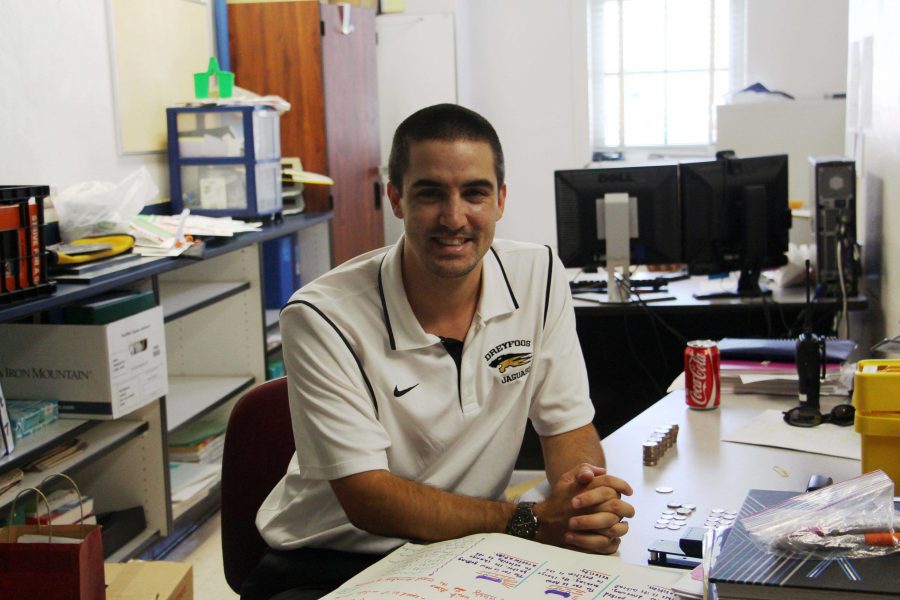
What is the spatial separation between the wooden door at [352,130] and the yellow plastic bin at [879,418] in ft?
10.8

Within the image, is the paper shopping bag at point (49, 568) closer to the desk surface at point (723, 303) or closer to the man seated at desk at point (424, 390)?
the man seated at desk at point (424, 390)

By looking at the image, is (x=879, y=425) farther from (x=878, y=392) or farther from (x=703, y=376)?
(x=703, y=376)

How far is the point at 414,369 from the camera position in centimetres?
160

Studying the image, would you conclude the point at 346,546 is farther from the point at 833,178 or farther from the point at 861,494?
the point at 833,178

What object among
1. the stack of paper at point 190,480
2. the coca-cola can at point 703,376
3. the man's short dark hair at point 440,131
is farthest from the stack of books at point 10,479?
the coca-cola can at point 703,376

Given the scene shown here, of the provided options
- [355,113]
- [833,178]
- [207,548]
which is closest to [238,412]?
[207,548]

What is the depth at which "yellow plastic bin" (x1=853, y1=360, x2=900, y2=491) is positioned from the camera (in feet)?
4.52

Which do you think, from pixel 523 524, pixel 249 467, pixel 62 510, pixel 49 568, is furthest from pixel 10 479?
pixel 523 524

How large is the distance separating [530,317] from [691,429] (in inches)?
18.0

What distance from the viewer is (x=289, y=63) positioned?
438 cm

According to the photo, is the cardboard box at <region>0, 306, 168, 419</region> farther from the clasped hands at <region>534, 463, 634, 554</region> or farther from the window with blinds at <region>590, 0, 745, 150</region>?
the window with blinds at <region>590, 0, 745, 150</region>

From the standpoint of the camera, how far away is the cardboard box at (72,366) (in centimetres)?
267

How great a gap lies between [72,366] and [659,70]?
16.0 feet

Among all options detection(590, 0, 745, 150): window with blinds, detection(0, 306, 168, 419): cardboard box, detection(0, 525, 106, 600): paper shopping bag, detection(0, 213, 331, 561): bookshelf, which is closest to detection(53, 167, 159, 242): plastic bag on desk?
detection(0, 213, 331, 561): bookshelf
